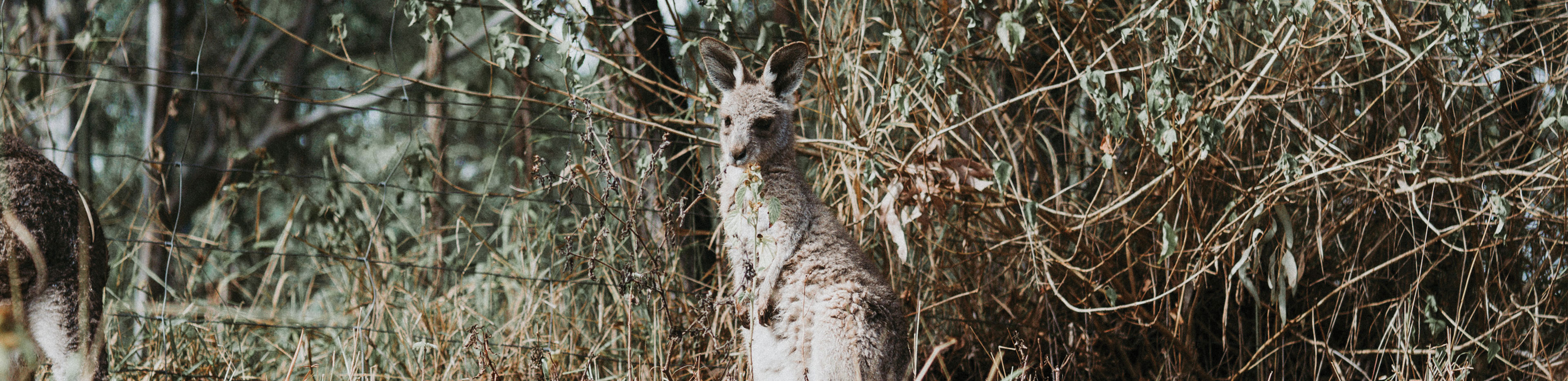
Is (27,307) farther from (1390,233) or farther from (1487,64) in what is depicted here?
(1487,64)

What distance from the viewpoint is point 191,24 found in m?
10.6

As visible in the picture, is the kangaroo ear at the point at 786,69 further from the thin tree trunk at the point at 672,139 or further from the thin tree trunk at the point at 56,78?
the thin tree trunk at the point at 56,78

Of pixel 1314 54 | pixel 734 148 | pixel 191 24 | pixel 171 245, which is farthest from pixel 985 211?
pixel 191 24

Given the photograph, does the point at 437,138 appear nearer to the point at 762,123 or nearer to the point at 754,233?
the point at 762,123

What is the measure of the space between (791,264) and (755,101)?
548 mm

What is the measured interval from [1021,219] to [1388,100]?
1.63m

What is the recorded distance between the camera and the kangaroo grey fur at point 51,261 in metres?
2.58

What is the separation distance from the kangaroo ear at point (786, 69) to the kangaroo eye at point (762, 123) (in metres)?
0.12

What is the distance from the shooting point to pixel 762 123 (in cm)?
334

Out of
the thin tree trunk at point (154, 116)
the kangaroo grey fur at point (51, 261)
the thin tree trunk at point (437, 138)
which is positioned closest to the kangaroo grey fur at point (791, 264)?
the thin tree trunk at point (437, 138)

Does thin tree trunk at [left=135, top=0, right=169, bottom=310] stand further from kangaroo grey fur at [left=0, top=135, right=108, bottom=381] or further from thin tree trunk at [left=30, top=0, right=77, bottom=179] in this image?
kangaroo grey fur at [left=0, top=135, right=108, bottom=381]

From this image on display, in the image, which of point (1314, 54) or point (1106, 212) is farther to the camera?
point (1314, 54)

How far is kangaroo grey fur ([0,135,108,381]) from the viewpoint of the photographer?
8.46ft

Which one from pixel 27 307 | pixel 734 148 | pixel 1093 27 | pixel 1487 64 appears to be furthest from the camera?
pixel 1487 64
